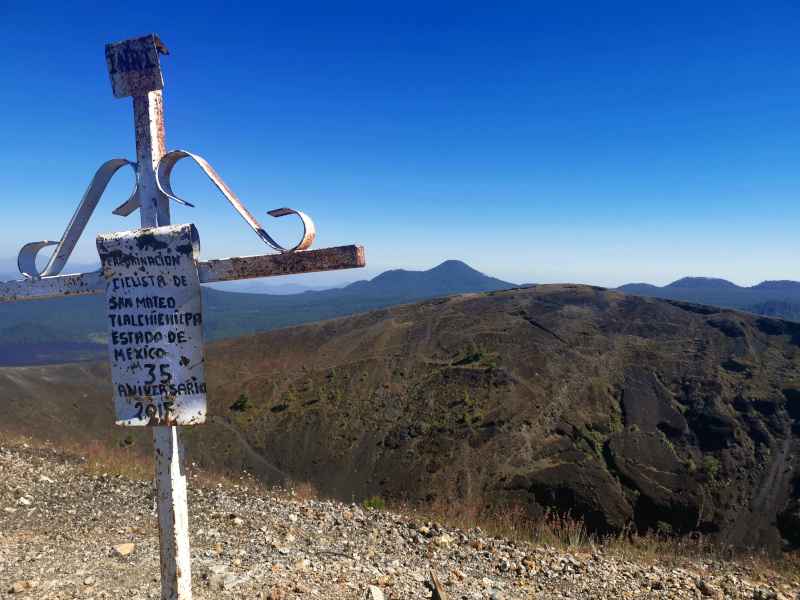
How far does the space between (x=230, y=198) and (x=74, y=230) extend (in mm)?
1133

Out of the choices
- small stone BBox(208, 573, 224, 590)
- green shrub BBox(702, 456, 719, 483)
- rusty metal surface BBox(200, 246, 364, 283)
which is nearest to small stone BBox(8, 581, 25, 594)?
small stone BBox(208, 573, 224, 590)

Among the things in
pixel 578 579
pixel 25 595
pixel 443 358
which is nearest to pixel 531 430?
pixel 443 358

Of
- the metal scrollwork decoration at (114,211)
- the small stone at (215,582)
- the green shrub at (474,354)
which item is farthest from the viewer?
the green shrub at (474,354)

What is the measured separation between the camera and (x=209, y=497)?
20.1 ft

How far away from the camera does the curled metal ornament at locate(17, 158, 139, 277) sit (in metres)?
2.76

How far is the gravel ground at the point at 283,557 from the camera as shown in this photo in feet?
12.8

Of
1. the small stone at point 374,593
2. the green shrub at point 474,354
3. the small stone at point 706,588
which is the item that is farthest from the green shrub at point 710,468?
the small stone at point 374,593

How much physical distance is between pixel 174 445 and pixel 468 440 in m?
18.7

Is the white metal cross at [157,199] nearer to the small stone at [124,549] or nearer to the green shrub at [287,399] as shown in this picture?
the small stone at [124,549]

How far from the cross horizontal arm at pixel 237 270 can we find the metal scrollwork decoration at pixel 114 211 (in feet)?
0.21

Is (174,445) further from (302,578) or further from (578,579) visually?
(578,579)

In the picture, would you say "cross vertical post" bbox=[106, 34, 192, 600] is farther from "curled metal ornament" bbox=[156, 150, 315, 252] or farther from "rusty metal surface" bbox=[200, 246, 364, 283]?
"rusty metal surface" bbox=[200, 246, 364, 283]

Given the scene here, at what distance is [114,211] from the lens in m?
2.85

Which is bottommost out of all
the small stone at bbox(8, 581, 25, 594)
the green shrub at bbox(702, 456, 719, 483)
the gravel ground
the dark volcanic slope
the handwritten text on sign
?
the green shrub at bbox(702, 456, 719, 483)
